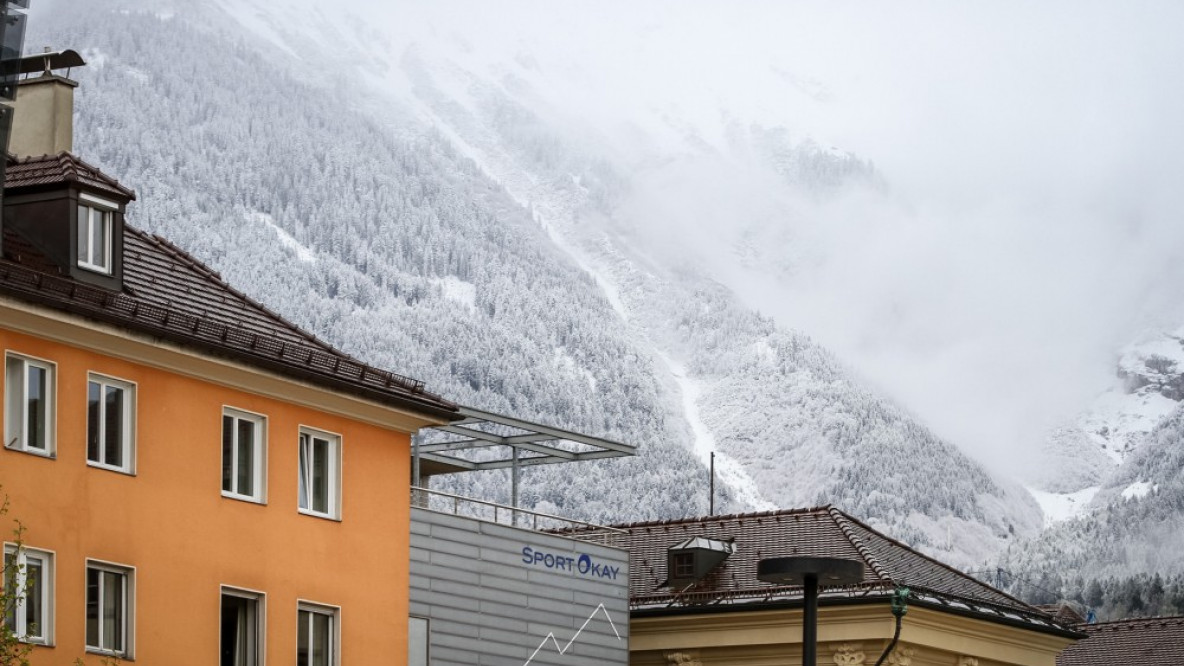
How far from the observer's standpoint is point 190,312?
1419 inches

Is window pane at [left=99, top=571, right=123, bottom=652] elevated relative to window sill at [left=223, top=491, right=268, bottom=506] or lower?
lower

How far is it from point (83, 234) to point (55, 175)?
91cm

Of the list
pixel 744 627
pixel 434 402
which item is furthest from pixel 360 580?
pixel 744 627

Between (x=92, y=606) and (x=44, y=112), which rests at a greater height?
(x=44, y=112)

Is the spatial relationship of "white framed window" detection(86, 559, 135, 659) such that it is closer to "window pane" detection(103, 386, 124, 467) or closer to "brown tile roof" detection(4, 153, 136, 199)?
"window pane" detection(103, 386, 124, 467)

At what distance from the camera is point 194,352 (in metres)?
35.0

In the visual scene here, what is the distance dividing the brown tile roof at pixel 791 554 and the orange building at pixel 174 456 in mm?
14217

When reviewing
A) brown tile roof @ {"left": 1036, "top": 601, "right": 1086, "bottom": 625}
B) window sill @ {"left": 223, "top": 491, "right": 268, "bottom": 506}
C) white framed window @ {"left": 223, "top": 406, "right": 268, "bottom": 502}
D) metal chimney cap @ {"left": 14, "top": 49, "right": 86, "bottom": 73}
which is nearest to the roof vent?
brown tile roof @ {"left": 1036, "top": 601, "right": 1086, "bottom": 625}

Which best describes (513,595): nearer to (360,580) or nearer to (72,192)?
(360,580)

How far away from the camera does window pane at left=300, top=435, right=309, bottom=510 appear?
1478 inches

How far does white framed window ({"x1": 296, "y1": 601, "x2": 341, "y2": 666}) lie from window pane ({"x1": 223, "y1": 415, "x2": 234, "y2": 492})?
2317 millimetres

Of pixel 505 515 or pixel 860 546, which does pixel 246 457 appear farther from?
pixel 860 546

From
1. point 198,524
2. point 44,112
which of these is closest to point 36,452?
point 198,524

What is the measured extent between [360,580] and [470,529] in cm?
541
